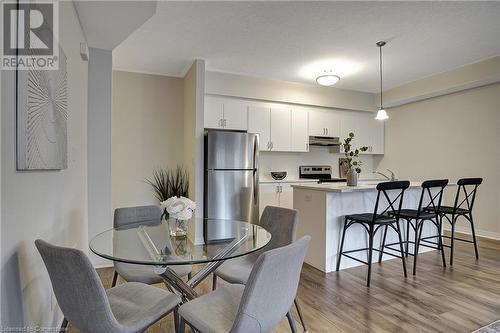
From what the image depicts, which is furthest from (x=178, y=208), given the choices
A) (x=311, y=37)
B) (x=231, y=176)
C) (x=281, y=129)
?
(x=281, y=129)

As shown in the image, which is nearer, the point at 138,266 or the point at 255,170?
the point at 138,266

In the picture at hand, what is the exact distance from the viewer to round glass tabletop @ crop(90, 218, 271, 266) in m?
1.45

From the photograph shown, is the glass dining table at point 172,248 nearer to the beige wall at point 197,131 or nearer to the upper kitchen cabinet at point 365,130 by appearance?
the beige wall at point 197,131

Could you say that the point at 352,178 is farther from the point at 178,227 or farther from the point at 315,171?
the point at 315,171

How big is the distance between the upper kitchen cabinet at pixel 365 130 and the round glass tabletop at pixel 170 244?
4.15m

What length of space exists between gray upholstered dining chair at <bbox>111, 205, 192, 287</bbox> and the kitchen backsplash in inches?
118

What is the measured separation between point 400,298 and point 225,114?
336 cm

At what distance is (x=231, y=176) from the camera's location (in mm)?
4078

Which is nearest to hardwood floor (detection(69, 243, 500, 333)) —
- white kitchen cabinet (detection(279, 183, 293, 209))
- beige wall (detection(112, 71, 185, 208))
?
beige wall (detection(112, 71, 185, 208))

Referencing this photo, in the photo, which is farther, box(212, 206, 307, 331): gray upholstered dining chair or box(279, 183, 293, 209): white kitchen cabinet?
box(279, 183, 293, 209): white kitchen cabinet

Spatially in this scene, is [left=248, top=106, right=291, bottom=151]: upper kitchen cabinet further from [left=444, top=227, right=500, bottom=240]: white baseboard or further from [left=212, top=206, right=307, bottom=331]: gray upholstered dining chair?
[left=444, top=227, right=500, bottom=240]: white baseboard

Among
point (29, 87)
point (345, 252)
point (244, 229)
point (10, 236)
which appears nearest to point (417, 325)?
point (345, 252)

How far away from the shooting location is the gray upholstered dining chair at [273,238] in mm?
1893

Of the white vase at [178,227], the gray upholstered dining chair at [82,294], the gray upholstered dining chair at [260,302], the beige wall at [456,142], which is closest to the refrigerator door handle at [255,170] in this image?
the white vase at [178,227]
